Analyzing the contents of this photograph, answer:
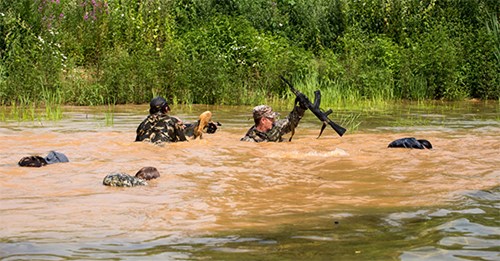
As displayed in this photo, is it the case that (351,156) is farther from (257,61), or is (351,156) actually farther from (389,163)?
(257,61)

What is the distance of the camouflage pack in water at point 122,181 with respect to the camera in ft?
26.5

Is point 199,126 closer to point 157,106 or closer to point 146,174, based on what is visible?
point 157,106

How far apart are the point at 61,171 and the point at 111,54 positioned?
9.68 metres

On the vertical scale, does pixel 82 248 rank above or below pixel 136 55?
below

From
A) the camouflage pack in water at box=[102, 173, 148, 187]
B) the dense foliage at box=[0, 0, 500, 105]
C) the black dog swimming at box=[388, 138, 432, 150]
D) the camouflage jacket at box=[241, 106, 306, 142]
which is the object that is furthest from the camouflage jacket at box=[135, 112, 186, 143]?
the dense foliage at box=[0, 0, 500, 105]

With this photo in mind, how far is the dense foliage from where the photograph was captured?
707 inches

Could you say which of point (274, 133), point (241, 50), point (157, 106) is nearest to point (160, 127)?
point (157, 106)

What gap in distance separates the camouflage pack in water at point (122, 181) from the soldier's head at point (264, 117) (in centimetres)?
394

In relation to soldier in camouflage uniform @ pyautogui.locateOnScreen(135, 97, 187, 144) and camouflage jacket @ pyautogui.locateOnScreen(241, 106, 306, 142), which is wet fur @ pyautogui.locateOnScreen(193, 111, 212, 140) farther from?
camouflage jacket @ pyautogui.locateOnScreen(241, 106, 306, 142)

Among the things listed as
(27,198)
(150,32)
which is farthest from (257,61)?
(27,198)

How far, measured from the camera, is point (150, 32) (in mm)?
20234

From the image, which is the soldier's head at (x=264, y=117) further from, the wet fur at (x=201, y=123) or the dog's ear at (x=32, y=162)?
the dog's ear at (x=32, y=162)

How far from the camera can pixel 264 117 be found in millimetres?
11891

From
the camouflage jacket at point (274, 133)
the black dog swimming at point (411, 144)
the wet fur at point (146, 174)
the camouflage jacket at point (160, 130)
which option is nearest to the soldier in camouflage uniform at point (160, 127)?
the camouflage jacket at point (160, 130)
